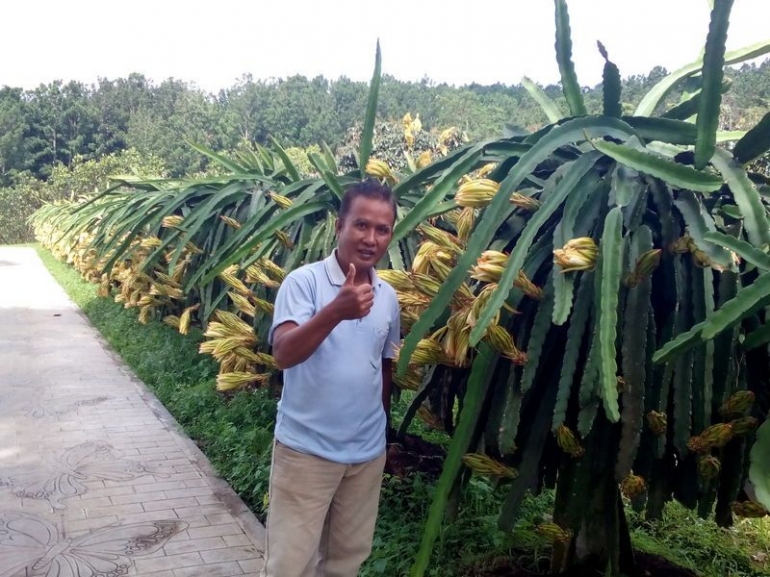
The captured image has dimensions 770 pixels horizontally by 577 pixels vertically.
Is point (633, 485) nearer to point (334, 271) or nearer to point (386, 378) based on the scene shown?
point (386, 378)

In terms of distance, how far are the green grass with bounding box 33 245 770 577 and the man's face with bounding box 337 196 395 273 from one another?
865mm

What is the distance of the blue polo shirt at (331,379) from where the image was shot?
2.06 metres

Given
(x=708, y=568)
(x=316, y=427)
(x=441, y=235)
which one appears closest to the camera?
(x=316, y=427)

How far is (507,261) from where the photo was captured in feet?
6.13

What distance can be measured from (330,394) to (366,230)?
47cm

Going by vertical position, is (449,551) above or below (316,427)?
below

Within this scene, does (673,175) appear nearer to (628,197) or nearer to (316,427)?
(628,197)

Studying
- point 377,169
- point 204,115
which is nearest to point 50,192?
point 204,115

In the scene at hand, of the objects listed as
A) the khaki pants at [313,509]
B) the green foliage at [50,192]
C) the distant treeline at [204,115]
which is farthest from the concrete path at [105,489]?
the distant treeline at [204,115]

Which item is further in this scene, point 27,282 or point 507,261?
point 27,282

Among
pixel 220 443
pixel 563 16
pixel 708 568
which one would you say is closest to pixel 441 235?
pixel 563 16

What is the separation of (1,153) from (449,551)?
159 ft

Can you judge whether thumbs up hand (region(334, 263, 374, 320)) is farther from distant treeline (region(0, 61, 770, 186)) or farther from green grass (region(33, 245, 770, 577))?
distant treeline (region(0, 61, 770, 186))

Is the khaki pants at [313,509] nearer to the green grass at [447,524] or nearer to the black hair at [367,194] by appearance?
the green grass at [447,524]
